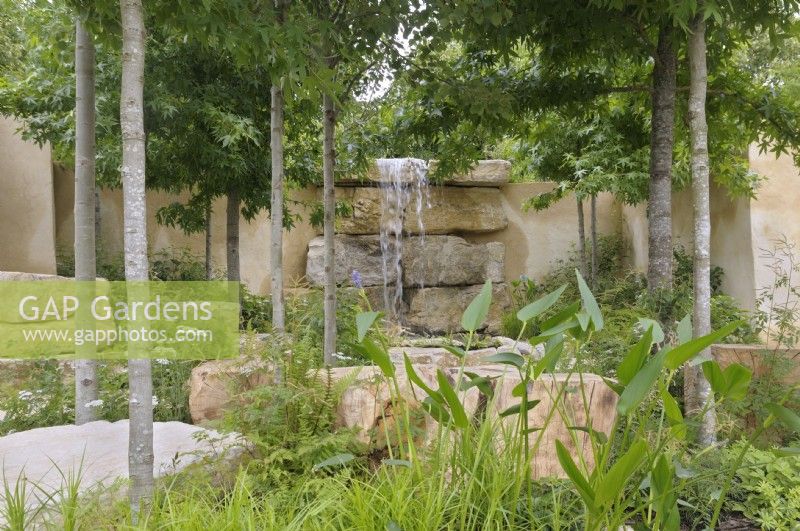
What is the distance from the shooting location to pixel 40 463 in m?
2.65

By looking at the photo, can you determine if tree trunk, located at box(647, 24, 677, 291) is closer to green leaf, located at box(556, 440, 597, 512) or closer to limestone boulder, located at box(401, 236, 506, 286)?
green leaf, located at box(556, 440, 597, 512)

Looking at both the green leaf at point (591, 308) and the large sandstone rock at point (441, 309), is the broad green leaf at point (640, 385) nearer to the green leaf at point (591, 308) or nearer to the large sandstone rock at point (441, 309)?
the green leaf at point (591, 308)

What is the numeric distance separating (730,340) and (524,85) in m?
2.69

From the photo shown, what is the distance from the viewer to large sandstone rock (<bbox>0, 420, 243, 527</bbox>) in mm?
2492

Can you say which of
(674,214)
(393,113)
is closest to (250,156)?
(393,113)

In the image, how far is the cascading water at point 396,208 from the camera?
10.1m

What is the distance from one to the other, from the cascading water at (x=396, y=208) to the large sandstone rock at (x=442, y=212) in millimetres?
88

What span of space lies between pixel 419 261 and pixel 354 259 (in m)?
1.06

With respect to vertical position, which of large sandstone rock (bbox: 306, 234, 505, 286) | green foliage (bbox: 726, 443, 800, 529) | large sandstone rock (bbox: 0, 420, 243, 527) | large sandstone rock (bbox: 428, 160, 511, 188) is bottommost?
green foliage (bbox: 726, 443, 800, 529)

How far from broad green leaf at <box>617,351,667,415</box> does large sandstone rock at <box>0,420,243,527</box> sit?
1.57 m

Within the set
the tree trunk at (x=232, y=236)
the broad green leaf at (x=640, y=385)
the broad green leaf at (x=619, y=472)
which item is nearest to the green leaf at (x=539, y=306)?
the broad green leaf at (x=640, y=385)

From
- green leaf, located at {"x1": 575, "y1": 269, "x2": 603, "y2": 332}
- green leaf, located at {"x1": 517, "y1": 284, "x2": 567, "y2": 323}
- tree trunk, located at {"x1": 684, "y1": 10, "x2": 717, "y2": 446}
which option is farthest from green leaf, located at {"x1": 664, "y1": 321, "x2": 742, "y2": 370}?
tree trunk, located at {"x1": 684, "y1": 10, "x2": 717, "y2": 446}

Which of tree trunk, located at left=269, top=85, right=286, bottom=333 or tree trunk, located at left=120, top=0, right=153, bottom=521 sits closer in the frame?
tree trunk, located at left=120, top=0, right=153, bottom=521

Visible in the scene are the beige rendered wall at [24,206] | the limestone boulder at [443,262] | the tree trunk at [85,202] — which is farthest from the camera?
the limestone boulder at [443,262]
